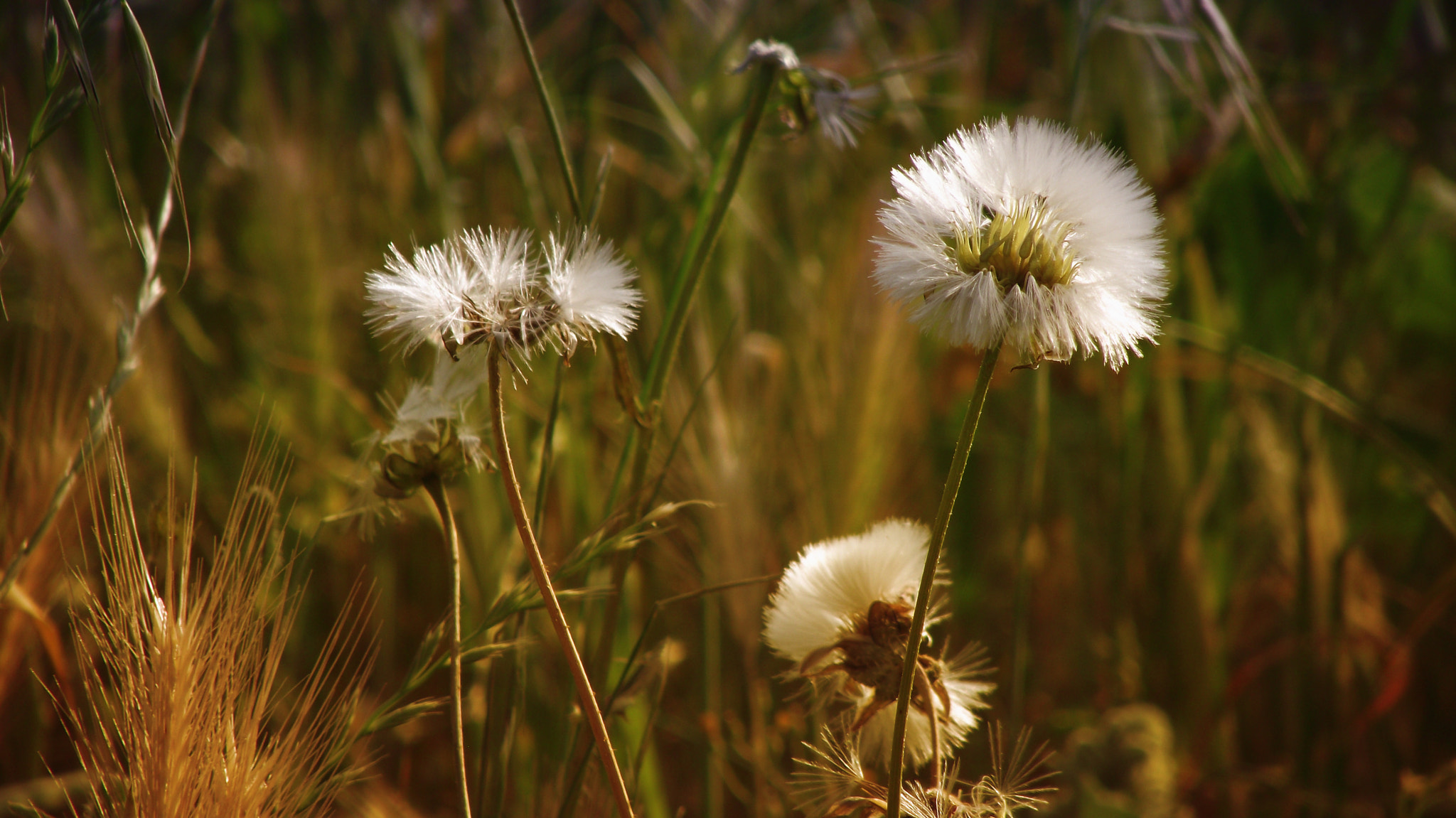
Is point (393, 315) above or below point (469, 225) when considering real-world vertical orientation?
below

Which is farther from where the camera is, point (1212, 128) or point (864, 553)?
point (1212, 128)

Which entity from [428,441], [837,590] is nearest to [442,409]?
[428,441]

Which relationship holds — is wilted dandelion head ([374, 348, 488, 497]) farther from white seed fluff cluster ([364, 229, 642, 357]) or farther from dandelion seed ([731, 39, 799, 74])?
dandelion seed ([731, 39, 799, 74])

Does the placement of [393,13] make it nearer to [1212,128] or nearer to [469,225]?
[469,225]

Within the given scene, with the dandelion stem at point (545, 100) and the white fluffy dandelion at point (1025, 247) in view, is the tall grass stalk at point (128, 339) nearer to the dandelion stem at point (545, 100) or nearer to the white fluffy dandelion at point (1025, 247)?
the dandelion stem at point (545, 100)

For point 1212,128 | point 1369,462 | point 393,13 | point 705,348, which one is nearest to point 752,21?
point 393,13

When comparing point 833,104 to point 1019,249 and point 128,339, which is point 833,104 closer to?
point 1019,249
